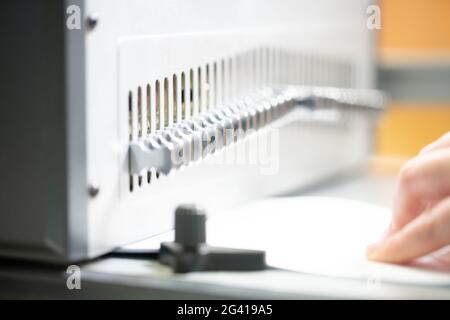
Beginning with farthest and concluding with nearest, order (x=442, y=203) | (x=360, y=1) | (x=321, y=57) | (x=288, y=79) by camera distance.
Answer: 1. (x=360, y=1)
2. (x=321, y=57)
3. (x=288, y=79)
4. (x=442, y=203)

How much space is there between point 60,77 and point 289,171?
0.40 meters

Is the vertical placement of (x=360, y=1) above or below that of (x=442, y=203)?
above

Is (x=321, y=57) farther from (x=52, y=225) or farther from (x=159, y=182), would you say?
(x=52, y=225)

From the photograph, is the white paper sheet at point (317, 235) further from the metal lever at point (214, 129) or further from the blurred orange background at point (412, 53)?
the blurred orange background at point (412, 53)

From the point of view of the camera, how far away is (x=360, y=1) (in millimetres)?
1121

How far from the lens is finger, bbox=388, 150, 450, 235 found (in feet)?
1.56

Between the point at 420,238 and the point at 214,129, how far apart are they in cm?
17

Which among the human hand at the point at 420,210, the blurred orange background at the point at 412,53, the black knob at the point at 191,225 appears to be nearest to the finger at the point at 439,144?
the human hand at the point at 420,210

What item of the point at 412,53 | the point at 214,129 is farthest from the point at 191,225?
the point at 412,53

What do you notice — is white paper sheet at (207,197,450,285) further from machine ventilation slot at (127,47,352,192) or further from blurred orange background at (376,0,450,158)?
blurred orange background at (376,0,450,158)

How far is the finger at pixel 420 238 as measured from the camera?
0.46 m

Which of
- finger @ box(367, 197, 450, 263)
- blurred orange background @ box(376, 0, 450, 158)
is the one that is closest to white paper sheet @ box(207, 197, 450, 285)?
finger @ box(367, 197, 450, 263)

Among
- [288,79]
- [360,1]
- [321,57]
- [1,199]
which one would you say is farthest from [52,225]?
[360,1]

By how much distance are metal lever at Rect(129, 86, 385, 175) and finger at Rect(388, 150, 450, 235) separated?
0.14 meters
